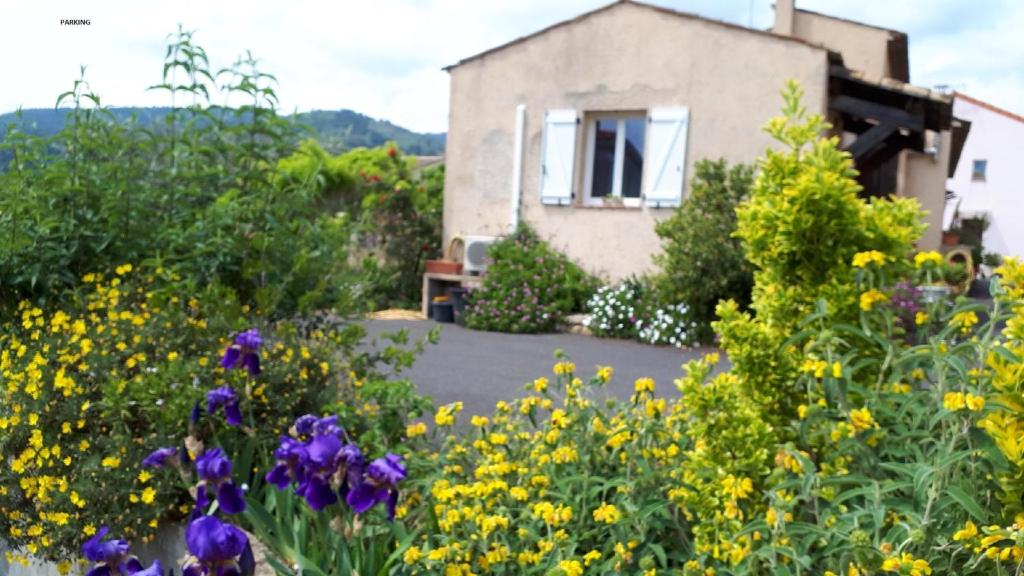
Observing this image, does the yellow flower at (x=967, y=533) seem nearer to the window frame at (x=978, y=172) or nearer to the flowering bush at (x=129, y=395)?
the flowering bush at (x=129, y=395)

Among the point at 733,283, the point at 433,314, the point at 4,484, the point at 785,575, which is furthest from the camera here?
the point at 433,314

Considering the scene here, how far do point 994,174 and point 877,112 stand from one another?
23.8 m

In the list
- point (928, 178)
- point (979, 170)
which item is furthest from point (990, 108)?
point (928, 178)

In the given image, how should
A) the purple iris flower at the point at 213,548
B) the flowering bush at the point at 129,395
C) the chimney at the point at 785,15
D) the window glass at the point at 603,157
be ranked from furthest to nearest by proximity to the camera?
the chimney at the point at 785,15, the window glass at the point at 603,157, the flowering bush at the point at 129,395, the purple iris flower at the point at 213,548

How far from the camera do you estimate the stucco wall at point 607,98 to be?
9781 millimetres

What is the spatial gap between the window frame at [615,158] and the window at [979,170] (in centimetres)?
2402

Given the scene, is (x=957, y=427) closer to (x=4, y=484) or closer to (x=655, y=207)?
(x=4, y=484)

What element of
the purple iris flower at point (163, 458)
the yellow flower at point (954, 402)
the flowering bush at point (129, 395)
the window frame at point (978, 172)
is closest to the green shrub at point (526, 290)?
the flowering bush at point (129, 395)

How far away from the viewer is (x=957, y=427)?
6.08 feet

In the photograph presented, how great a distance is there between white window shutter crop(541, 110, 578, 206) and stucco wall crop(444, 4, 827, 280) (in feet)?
0.41

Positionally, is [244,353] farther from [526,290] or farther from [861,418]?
[526,290]

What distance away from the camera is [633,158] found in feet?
35.9

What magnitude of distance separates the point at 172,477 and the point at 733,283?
277 inches

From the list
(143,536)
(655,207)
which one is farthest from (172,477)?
(655,207)
